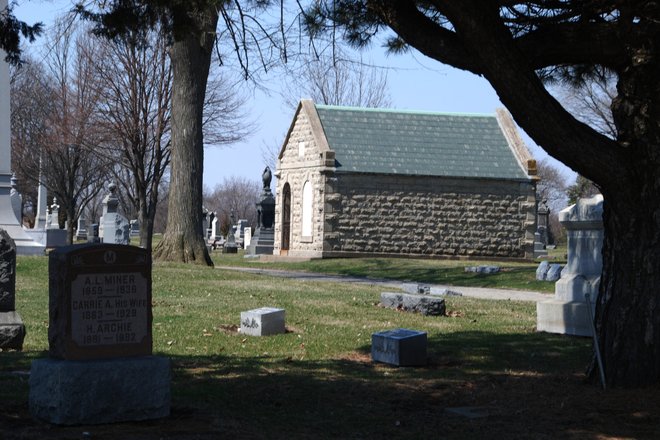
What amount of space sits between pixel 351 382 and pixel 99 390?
2.80 m

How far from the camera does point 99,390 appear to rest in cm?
707

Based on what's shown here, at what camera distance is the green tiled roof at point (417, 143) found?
118 feet

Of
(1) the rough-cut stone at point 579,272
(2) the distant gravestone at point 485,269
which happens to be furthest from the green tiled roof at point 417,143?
(1) the rough-cut stone at point 579,272

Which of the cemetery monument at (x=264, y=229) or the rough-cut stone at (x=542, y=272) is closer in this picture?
the rough-cut stone at (x=542, y=272)

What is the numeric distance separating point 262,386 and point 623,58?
4.19 meters

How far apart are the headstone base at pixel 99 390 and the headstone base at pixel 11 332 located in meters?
3.90

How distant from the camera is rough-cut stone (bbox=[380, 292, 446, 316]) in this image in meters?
15.0

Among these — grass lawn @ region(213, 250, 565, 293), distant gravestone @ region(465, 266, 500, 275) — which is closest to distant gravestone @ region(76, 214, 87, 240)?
grass lawn @ region(213, 250, 565, 293)

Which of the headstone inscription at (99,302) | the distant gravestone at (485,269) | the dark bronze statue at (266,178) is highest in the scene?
the dark bronze statue at (266,178)

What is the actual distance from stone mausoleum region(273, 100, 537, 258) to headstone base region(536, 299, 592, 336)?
865 inches

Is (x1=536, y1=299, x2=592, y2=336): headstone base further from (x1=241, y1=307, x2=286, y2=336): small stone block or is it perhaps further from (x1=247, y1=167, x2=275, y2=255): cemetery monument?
(x1=247, y1=167, x2=275, y2=255): cemetery monument

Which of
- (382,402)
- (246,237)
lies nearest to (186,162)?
(382,402)

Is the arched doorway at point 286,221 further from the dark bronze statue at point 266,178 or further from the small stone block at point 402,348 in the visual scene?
the small stone block at point 402,348

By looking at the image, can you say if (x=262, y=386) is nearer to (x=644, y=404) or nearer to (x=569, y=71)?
(x=644, y=404)
